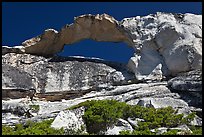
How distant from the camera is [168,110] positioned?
18.7 m

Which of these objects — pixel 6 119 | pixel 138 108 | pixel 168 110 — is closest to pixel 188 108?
pixel 168 110

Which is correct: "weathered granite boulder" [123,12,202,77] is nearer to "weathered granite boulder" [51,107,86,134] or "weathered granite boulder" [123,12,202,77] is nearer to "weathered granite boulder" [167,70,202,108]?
"weathered granite boulder" [167,70,202,108]

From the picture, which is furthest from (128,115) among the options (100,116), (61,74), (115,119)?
(61,74)

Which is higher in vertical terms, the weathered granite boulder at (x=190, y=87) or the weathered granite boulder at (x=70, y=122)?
the weathered granite boulder at (x=190, y=87)

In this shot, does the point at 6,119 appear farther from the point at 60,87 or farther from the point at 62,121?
the point at 60,87

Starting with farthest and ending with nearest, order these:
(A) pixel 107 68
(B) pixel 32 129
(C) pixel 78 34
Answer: (C) pixel 78 34 → (A) pixel 107 68 → (B) pixel 32 129

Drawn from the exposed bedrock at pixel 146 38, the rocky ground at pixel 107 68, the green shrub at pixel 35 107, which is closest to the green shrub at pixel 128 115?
the rocky ground at pixel 107 68

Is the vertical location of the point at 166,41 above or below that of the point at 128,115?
above

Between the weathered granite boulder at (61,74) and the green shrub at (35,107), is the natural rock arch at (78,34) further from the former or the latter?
the green shrub at (35,107)

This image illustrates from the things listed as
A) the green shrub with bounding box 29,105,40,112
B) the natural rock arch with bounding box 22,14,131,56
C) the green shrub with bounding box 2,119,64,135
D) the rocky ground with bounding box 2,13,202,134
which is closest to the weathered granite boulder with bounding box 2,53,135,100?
the rocky ground with bounding box 2,13,202,134

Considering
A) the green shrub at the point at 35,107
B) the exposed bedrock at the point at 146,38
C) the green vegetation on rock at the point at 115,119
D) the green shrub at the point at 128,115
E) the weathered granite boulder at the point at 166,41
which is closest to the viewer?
the green vegetation on rock at the point at 115,119

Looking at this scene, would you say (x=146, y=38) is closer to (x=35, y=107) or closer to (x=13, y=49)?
(x=35, y=107)

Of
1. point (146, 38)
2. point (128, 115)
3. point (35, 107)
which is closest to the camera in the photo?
point (128, 115)

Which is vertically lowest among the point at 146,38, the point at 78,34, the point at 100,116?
the point at 100,116
